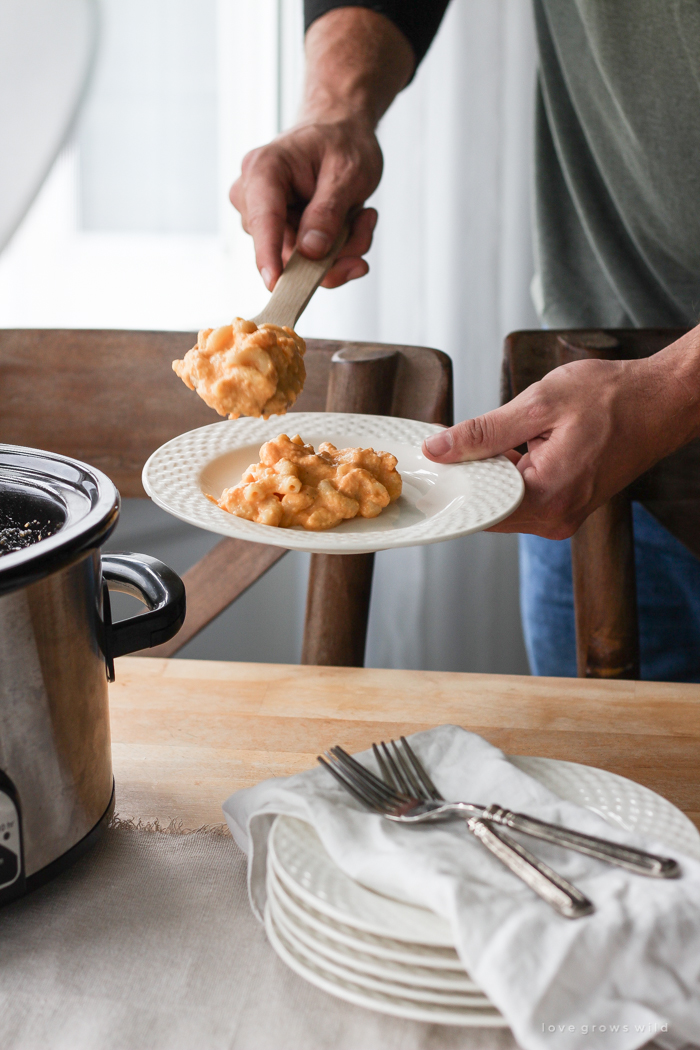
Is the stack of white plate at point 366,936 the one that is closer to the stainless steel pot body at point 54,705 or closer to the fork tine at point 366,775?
the fork tine at point 366,775

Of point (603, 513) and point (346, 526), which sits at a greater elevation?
point (346, 526)

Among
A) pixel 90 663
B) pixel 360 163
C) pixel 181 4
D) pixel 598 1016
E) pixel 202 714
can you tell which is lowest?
pixel 202 714

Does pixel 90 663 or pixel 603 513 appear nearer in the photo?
pixel 90 663

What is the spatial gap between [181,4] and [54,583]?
1956 millimetres

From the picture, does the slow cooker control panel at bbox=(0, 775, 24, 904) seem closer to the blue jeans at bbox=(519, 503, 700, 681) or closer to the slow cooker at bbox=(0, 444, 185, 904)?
the slow cooker at bbox=(0, 444, 185, 904)

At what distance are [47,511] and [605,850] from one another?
0.51 metres

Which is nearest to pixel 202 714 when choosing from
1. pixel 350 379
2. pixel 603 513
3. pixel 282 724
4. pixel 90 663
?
pixel 282 724

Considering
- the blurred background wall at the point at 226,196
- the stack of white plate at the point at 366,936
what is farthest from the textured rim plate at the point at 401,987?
the blurred background wall at the point at 226,196

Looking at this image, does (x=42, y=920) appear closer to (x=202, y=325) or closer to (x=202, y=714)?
(x=202, y=714)

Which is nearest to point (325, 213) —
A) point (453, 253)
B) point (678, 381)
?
point (678, 381)

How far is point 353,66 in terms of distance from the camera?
1524 millimetres

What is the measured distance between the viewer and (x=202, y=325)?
233cm

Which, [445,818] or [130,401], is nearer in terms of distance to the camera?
[445,818]

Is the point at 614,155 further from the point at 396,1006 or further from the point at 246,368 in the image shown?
the point at 396,1006
